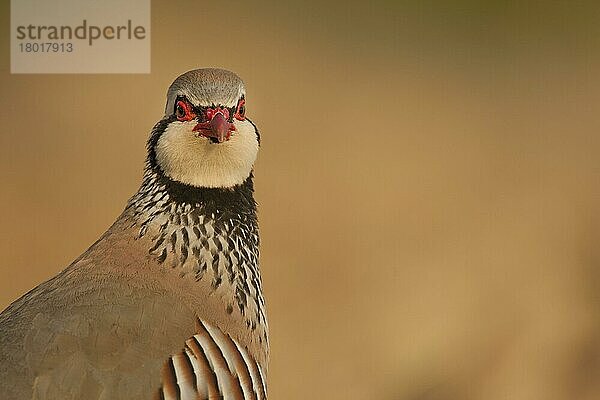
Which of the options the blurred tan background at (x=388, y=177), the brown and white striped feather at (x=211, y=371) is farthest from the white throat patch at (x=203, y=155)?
the blurred tan background at (x=388, y=177)

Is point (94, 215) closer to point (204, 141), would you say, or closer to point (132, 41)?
point (132, 41)

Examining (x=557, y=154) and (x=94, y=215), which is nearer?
(x=94, y=215)

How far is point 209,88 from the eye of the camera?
8.95ft

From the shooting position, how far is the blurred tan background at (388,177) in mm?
5355

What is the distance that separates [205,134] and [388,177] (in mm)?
3125

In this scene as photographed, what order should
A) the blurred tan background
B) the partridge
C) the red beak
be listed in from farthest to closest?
the blurred tan background → the red beak → the partridge

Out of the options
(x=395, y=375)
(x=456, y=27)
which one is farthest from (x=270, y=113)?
(x=395, y=375)

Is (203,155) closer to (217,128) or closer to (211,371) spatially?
(217,128)

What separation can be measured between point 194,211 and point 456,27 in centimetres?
327

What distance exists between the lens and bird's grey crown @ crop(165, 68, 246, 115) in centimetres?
272

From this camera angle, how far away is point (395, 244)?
222 inches

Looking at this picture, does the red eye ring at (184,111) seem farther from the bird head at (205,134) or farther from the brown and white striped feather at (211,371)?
the brown and white striped feather at (211,371)

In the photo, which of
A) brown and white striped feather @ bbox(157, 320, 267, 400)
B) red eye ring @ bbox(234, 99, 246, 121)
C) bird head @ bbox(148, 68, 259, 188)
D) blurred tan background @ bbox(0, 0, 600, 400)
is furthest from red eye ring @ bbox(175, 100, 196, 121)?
blurred tan background @ bbox(0, 0, 600, 400)

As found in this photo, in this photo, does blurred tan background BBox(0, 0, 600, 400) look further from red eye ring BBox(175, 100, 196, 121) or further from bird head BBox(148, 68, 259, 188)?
red eye ring BBox(175, 100, 196, 121)
